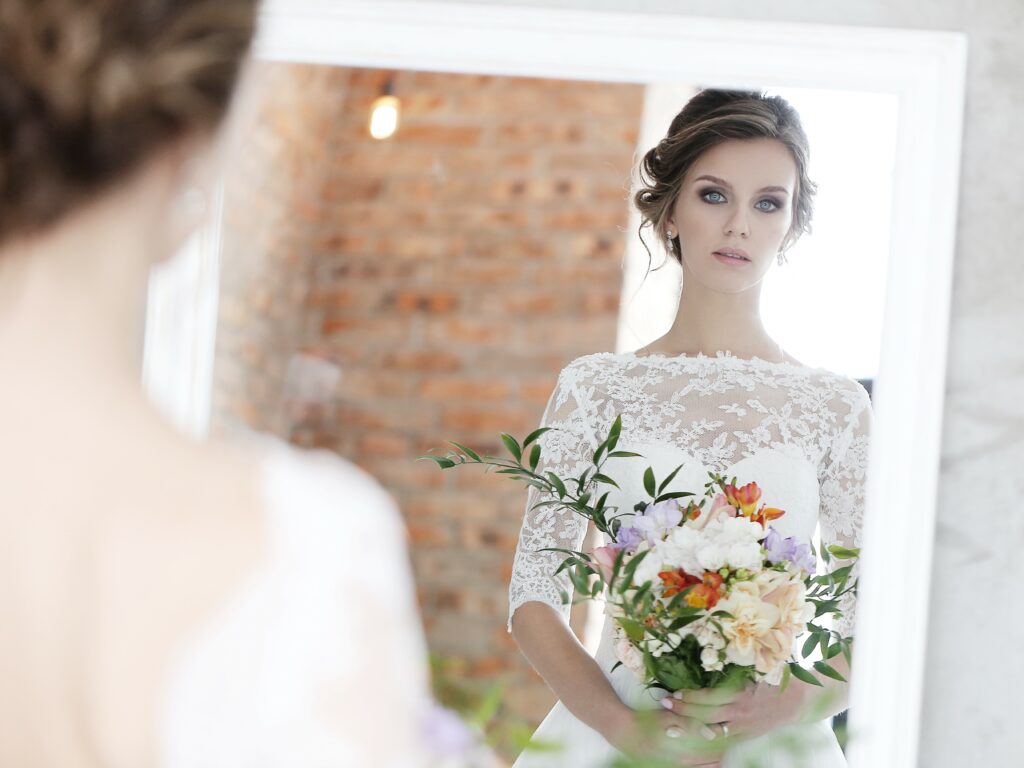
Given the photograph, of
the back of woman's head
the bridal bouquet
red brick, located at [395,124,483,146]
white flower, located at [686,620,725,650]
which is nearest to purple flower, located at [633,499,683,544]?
the bridal bouquet

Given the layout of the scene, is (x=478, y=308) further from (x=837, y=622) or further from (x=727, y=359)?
(x=837, y=622)

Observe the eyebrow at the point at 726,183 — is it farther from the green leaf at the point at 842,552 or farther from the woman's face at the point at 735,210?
the green leaf at the point at 842,552

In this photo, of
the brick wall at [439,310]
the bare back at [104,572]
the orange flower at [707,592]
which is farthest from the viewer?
the brick wall at [439,310]

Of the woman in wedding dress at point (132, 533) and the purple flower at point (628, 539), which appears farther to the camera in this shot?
the purple flower at point (628, 539)

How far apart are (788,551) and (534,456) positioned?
31cm

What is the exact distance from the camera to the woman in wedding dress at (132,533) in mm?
564

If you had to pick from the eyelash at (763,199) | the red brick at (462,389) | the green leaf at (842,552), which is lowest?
the green leaf at (842,552)

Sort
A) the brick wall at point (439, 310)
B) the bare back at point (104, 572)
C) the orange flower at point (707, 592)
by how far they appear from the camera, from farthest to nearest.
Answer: the brick wall at point (439, 310)
the orange flower at point (707, 592)
the bare back at point (104, 572)

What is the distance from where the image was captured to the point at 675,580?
123cm

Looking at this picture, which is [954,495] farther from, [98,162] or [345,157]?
[98,162]

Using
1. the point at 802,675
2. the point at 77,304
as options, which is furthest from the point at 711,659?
the point at 77,304

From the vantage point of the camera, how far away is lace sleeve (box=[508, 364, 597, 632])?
4.29 feet

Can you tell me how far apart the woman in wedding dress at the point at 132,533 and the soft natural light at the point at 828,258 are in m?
0.80

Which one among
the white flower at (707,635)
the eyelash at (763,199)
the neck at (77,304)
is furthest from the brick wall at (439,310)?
the neck at (77,304)
